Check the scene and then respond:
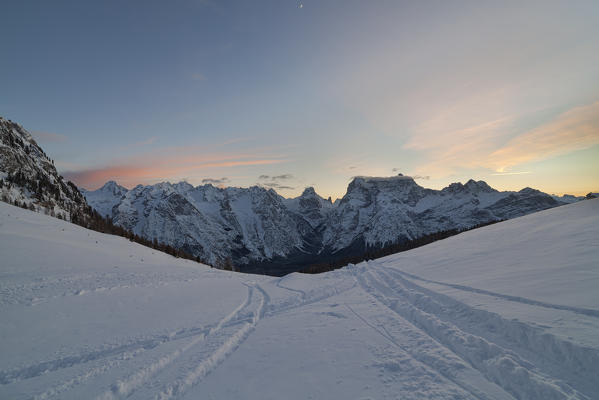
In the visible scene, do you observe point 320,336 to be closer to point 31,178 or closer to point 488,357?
point 488,357

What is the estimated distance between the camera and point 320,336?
9438mm

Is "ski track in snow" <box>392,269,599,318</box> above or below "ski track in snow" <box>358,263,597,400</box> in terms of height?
above

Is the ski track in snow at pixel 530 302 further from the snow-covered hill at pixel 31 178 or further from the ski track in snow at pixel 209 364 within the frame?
the snow-covered hill at pixel 31 178

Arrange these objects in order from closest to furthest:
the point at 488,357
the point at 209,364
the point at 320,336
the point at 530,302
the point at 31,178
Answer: the point at 488,357
the point at 209,364
the point at 530,302
the point at 320,336
the point at 31,178

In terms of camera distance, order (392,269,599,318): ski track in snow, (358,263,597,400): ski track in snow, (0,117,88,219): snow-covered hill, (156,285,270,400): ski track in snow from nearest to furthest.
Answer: (358,263,597,400): ski track in snow < (156,285,270,400): ski track in snow < (392,269,599,318): ski track in snow < (0,117,88,219): snow-covered hill

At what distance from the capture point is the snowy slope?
6.06 meters

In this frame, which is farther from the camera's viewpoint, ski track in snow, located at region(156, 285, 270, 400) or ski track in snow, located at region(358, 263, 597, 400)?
ski track in snow, located at region(156, 285, 270, 400)

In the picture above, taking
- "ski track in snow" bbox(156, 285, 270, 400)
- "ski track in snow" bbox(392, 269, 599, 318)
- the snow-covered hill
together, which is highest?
the snow-covered hill

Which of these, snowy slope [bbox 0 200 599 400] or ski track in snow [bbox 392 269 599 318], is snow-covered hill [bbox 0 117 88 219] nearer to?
snowy slope [bbox 0 200 599 400]

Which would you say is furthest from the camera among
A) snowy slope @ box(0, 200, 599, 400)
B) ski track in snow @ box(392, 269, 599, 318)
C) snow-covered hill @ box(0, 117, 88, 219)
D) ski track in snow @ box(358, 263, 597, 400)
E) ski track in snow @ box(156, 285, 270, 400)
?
snow-covered hill @ box(0, 117, 88, 219)

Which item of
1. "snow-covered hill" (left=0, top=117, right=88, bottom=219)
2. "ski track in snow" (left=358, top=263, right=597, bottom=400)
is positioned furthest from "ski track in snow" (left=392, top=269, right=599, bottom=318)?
"snow-covered hill" (left=0, top=117, right=88, bottom=219)

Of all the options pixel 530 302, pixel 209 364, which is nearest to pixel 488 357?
pixel 530 302

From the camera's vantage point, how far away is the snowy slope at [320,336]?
606 cm

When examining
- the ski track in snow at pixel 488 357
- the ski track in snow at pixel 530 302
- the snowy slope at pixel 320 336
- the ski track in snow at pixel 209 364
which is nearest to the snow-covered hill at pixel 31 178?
the snowy slope at pixel 320 336
